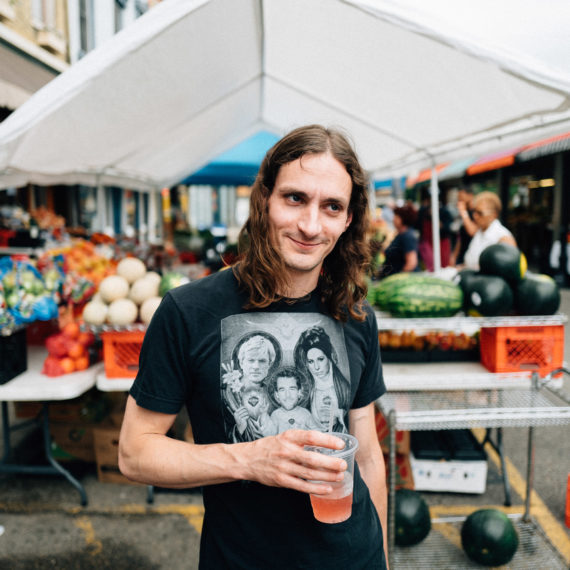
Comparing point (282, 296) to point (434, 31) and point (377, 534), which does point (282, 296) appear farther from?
point (434, 31)

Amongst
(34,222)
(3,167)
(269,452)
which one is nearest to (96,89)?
(3,167)

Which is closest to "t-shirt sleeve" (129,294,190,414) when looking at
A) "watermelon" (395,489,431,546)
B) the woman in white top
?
"watermelon" (395,489,431,546)

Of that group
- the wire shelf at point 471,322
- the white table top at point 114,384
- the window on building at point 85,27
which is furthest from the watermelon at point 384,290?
the window on building at point 85,27

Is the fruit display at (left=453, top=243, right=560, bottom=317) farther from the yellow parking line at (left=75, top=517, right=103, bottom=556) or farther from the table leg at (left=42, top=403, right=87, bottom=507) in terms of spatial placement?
the table leg at (left=42, top=403, right=87, bottom=507)

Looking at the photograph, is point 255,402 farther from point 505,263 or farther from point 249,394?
point 505,263

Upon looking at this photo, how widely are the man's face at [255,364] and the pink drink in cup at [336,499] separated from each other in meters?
0.23

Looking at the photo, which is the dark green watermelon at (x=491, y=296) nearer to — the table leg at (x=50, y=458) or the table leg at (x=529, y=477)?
the table leg at (x=529, y=477)

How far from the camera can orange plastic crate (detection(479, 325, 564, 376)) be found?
286 centimetres

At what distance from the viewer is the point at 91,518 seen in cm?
328

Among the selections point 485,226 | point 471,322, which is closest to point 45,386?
point 471,322

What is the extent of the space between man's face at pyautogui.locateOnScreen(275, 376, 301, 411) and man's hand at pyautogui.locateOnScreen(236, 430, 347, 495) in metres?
0.22

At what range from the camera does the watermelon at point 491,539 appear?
269 centimetres

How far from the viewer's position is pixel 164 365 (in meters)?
1.23

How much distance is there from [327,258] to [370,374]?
41 centimetres
